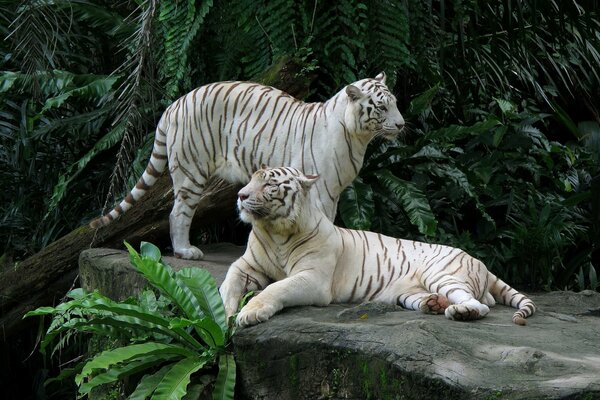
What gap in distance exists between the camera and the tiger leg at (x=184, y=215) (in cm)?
646

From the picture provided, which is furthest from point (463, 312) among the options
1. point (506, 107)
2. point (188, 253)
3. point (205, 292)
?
point (506, 107)

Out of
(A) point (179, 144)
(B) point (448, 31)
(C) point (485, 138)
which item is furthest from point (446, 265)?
(B) point (448, 31)

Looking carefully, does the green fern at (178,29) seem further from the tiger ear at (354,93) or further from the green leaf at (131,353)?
the green leaf at (131,353)

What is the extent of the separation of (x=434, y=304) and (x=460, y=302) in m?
0.13

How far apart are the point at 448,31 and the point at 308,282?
4.43 metres

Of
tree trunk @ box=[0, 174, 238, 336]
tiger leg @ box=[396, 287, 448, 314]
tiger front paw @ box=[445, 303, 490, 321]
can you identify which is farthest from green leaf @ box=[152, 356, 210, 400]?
tree trunk @ box=[0, 174, 238, 336]

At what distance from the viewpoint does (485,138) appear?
8.27 meters

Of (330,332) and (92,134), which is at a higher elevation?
(92,134)

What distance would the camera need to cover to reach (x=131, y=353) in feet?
15.8

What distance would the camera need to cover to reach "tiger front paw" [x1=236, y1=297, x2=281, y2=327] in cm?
461

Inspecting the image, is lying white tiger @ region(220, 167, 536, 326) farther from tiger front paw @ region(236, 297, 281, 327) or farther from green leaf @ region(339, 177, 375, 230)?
green leaf @ region(339, 177, 375, 230)

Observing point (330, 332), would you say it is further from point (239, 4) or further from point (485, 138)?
point (485, 138)

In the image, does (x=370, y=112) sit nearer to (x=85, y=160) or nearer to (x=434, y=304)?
(x=434, y=304)

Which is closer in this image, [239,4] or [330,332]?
[330,332]
